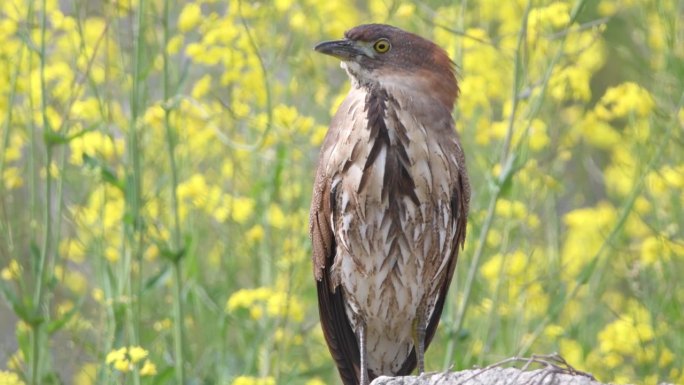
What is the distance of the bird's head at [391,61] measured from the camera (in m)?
5.89

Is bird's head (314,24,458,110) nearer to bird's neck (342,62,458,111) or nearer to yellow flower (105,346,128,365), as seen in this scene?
bird's neck (342,62,458,111)

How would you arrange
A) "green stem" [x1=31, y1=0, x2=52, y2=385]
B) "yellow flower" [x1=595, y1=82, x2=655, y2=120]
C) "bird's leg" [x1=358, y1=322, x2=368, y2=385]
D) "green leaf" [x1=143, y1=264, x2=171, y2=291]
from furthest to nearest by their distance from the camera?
"yellow flower" [x1=595, y1=82, x2=655, y2=120]
"green leaf" [x1=143, y1=264, x2=171, y2=291]
"bird's leg" [x1=358, y1=322, x2=368, y2=385]
"green stem" [x1=31, y1=0, x2=52, y2=385]

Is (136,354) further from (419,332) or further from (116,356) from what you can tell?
(419,332)

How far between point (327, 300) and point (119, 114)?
2.58 meters

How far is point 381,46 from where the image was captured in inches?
233

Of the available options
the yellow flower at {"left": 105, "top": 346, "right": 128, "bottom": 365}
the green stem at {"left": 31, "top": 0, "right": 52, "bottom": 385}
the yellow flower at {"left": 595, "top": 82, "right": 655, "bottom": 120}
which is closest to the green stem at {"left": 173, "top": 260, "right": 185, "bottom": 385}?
the green stem at {"left": 31, "top": 0, "right": 52, "bottom": 385}

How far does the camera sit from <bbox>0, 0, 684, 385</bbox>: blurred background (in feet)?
20.9

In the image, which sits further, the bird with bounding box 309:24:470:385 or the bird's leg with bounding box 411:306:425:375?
the bird's leg with bounding box 411:306:425:375

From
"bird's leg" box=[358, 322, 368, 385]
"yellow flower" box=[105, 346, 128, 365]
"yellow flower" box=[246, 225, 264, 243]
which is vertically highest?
"yellow flower" box=[246, 225, 264, 243]

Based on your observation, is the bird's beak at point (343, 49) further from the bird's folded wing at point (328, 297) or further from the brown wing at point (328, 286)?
the bird's folded wing at point (328, 297)

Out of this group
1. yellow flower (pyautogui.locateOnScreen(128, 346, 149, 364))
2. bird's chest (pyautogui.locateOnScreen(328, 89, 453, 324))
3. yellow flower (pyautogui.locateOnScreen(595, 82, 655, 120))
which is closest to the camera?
yellow flower (pyautogui.locateOnScreen(128, 346, 149, 364))

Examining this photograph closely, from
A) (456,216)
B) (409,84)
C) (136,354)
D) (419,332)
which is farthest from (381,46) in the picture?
(136,354)

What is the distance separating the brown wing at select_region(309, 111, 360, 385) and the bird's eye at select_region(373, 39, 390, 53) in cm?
40

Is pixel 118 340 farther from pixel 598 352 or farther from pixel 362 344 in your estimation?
pixel 598 352
